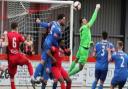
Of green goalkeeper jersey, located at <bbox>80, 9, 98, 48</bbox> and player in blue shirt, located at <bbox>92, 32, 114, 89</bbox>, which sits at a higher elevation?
green goalkeeper jersey, located at <bbox>80, 9, 98, 48</bbox>

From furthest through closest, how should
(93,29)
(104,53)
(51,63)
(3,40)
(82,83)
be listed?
(93,29)
(82,83)
(104,53)
(3,40)
(51,63)

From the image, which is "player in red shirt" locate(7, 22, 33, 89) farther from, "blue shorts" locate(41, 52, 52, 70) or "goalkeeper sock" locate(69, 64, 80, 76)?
"goalkeeper sock" locate(69, 64, 80, 76)

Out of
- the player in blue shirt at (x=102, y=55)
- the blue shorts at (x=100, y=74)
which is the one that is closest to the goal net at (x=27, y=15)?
the player in blue shirt at (x=102, y=55)

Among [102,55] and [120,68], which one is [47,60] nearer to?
[120,68]

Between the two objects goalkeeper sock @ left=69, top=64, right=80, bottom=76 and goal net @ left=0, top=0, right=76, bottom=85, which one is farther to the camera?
goal net @ left=0, top=0, right=76, bottom=85

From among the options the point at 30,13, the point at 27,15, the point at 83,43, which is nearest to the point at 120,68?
the point at 83,43

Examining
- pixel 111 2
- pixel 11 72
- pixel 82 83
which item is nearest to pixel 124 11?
pixel 111 2

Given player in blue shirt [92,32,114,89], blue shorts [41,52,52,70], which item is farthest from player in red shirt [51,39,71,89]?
player in blue shirt [92,32,114,89]

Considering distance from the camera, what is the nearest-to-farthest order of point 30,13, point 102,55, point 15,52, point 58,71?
point 58,71 → point 15,52 → point 102,55 → point 30,13

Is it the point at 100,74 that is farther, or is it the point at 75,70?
the point at 75,70

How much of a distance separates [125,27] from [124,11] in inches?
30.4

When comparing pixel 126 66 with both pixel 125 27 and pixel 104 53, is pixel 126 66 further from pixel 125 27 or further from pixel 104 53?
pixel 125 27

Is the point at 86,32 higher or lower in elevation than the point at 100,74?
higher

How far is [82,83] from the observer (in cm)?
2378
